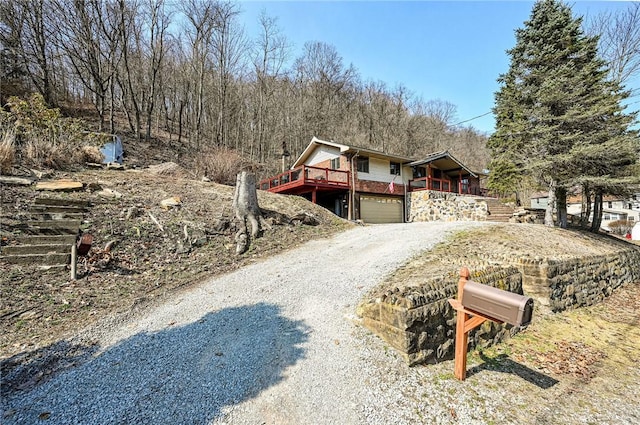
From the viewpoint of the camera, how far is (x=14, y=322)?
148 inches

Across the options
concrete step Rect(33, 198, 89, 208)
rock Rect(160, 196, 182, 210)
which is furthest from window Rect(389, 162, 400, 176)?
concrete step Rect(33, 198, 89, 208)

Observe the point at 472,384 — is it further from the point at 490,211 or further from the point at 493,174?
the point at 493,174

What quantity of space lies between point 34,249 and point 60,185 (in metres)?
3.16

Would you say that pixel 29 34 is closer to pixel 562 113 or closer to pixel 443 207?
pixel 443 207

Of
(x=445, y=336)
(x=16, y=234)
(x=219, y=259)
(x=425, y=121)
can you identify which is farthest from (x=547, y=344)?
(x=425, y=121)

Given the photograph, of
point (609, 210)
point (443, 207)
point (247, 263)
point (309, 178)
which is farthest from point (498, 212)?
point (609, 210)

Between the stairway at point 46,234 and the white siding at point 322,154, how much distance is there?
1389 cm

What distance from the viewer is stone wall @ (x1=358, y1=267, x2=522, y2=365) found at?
333 centimetres

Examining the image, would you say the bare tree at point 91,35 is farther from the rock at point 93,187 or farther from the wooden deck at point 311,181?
the rock at point 93,187

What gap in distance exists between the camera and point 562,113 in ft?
36.8

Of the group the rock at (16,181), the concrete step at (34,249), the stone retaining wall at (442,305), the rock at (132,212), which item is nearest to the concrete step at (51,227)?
the concrete step at (34,249)

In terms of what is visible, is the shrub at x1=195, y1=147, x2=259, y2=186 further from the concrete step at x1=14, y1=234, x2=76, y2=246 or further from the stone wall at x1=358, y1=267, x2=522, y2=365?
the stone wall at x1=358, y1=267, x2=522, y2=365

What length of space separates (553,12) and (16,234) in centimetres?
1913

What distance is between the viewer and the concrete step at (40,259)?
4855 mm
